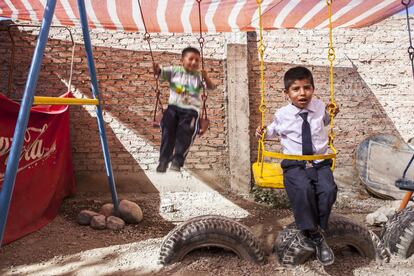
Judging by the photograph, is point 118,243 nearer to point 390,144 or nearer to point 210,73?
point 210,73

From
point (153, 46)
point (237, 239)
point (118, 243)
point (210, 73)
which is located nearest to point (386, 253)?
point (237, 239)

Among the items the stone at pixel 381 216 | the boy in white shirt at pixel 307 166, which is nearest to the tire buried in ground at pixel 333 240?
the boy in white shirt at pixel 307 166

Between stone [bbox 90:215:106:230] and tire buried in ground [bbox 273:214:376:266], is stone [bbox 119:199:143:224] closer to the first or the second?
stone [bbox 90:215:106:230]

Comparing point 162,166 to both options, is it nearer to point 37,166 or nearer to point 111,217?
point 111,217

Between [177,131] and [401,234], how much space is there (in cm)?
201

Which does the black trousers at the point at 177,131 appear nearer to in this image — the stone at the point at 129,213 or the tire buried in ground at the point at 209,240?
the tire buried in ground at the point at 209,240

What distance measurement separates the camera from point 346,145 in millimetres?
5176

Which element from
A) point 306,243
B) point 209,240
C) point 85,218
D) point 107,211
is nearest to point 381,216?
point 306,243

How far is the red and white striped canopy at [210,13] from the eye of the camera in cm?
338

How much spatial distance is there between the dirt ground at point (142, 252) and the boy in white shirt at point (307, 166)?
44 centimetres

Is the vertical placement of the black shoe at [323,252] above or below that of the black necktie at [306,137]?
below

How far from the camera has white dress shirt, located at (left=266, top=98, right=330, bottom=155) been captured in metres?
2.56

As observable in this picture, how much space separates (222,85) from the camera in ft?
16.6

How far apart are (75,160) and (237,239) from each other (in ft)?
10.1
